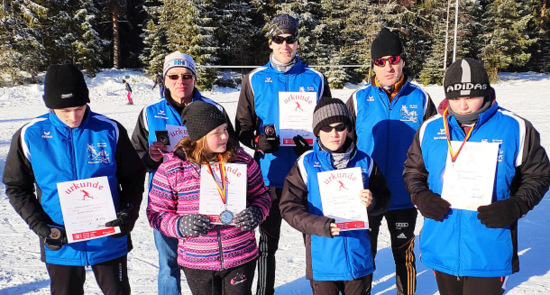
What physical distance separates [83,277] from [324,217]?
1.69 metres

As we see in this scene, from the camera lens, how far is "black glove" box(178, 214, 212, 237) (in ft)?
8.14

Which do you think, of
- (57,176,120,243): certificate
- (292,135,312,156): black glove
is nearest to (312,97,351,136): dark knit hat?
(292,135,312,156): black glove

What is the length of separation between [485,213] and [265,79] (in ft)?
6.93

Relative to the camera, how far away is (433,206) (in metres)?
2.47

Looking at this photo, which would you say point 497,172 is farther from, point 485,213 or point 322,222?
point 322,222

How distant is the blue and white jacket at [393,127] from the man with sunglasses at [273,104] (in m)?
0.55

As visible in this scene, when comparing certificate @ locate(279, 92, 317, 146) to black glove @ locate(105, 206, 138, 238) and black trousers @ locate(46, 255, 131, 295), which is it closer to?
black glove @ locate(105, 206, 138, 238)

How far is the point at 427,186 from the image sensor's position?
2.70 meters

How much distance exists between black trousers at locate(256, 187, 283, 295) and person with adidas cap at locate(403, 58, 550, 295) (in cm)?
137

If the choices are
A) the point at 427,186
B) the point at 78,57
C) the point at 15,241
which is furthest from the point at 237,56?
the point at 427,186

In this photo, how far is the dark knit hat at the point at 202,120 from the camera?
8.62 ft

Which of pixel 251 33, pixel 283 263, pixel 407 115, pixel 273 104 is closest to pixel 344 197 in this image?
pixel 407 115

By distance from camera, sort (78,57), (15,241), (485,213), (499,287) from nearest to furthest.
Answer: (485,213)
(499,287)
(15,241)
(78,57)

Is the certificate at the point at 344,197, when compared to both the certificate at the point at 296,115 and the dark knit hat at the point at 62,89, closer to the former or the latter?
the certificate at the point at 296,115
